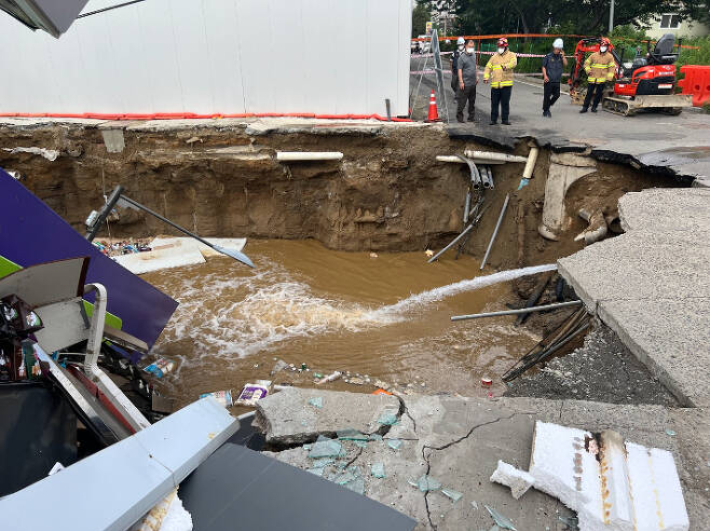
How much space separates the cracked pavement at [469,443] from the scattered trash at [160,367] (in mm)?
3699

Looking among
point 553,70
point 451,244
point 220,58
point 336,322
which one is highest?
point 220,58

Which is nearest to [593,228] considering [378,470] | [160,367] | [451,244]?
[451,244]

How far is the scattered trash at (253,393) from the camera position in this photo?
552 centimetres

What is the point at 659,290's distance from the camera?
3818 mm

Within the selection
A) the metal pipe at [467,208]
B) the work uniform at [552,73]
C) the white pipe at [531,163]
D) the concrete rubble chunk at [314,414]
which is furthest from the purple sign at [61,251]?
the work uniform at [552,73]

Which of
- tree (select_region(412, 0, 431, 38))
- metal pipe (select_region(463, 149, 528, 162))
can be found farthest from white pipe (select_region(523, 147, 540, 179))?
tree (select_region(412, 0, 431, 38))

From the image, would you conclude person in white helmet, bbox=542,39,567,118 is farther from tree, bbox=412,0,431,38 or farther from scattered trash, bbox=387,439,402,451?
tree, bbox=412,0,431,38

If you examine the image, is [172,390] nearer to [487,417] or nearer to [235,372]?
[235,372]

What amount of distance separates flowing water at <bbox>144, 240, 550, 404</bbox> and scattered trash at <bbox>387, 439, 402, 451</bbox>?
121 inches

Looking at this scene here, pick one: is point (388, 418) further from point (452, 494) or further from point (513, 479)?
point (513, 479)

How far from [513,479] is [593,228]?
5727mm

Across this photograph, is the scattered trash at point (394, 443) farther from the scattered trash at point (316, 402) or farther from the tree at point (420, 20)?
the tree at point (420, 20)

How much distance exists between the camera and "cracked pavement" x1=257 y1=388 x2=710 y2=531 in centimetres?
214

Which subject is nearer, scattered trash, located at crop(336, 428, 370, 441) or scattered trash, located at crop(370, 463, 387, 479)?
scattered trash, located at crop(370, 463, 387, 479)
